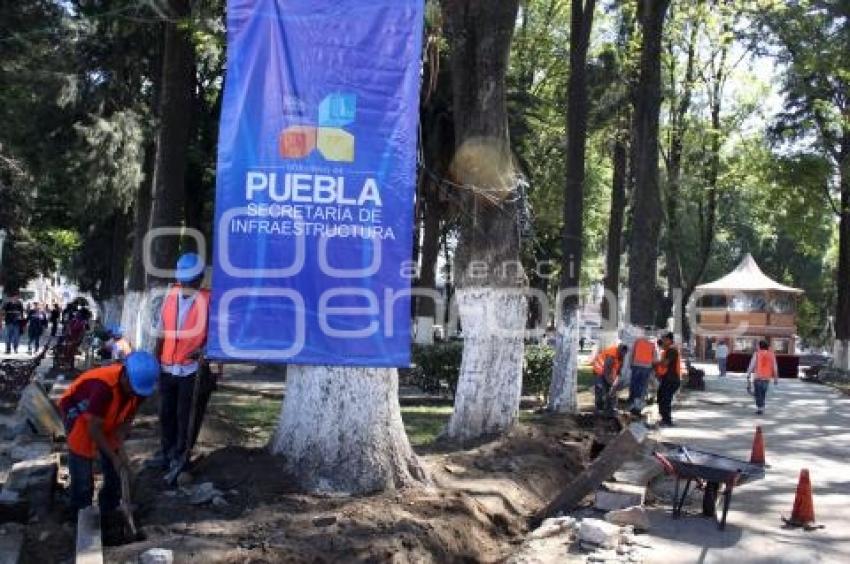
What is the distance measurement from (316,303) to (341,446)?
1.62 meters

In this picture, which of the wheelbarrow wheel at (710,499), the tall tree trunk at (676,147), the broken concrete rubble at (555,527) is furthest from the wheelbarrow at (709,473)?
the tall tree trunk at (676,147)

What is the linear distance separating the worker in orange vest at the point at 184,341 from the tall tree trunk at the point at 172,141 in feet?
26.4

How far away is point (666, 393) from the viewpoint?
17.1 m

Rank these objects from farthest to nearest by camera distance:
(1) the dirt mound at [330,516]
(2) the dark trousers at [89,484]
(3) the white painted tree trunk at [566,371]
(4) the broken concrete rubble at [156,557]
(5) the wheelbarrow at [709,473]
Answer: (3) the white painted tree trunk at [566,371] → (5) the wheelbarrow at [709,473] → (2) the dark trousers at [89,484] → (1) the dirt mound at [330,516] → (4) the broken concrete rubble at [156,557]

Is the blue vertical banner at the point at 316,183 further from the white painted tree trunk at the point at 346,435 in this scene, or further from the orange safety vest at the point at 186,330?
the white painted tree trunk at the point at 346,435

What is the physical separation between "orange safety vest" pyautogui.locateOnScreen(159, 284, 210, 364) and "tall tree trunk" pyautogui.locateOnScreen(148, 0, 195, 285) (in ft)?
26.5

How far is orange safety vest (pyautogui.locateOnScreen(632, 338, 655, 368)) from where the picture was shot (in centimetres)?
1728

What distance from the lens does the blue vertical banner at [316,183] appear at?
7078mm

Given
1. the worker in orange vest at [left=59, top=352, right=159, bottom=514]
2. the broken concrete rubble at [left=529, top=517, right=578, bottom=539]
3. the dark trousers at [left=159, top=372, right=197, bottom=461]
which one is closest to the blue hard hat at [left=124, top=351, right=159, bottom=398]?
the worker in orange vest at [left=59, top=352, right=159, bottom=514]

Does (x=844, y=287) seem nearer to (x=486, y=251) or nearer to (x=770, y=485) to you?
(x=770, y=485)

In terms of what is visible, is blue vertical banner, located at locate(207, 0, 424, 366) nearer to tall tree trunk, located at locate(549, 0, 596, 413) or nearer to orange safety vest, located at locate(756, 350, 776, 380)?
tall tree trunk, located at locate(549, 0, 596, 413)

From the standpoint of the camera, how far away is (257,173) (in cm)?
705

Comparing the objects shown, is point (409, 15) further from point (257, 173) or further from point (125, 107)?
point (125, 107)

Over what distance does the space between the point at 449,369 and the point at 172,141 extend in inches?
296
